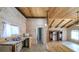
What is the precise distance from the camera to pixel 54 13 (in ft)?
6.93

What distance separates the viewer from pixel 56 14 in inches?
83.3

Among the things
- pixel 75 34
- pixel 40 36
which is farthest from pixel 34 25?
pixel 75 34

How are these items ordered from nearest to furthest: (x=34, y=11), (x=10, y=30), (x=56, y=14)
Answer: (x=34, y=11)
(x=56, y=14)
(x=10, y=30)

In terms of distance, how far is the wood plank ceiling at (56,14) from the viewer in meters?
1.88

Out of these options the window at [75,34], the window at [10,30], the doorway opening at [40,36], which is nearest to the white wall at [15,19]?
the window at [10,30]

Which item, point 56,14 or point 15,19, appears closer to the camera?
point 56,14

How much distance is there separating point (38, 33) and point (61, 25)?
491mm

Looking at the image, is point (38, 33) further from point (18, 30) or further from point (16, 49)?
point (16, 49)

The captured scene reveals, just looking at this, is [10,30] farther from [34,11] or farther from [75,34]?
[75,34]

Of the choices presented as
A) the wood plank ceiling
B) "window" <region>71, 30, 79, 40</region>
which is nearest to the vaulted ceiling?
the wood plank ceiling

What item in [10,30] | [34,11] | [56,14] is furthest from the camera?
[10,30]

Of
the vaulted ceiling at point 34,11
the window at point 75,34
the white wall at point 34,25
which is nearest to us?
the vaulted ceiling at point 34,11

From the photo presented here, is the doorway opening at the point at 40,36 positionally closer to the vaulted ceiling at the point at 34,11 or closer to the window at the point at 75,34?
the vaulted ceiling at the point at 34,11

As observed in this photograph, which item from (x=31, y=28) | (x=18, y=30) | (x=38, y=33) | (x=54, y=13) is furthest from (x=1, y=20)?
(x=54, y=13)
